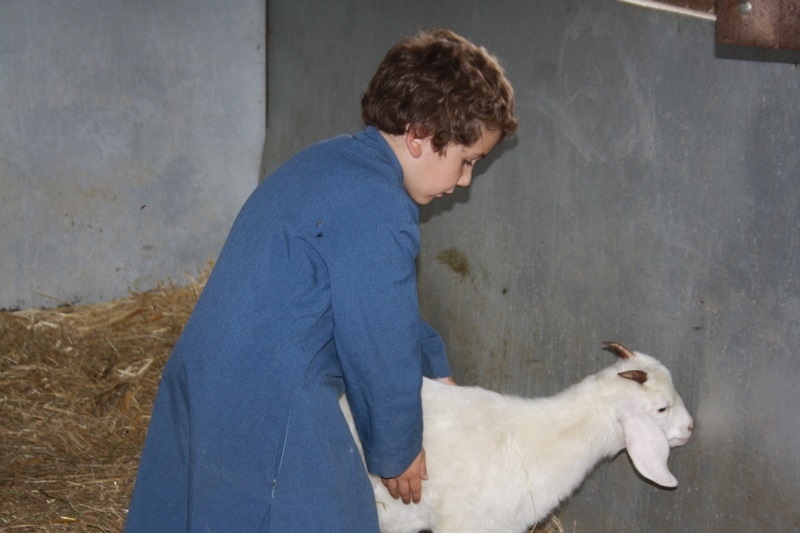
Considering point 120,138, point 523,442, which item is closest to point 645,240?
point 523,442

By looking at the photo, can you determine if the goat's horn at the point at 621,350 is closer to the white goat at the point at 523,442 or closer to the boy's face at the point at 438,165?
the white goat at the point at 523,442

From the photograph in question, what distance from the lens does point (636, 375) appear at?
3145 mm

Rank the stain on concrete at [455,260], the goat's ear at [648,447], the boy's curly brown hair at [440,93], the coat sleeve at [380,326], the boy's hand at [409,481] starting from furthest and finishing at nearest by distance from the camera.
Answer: the stain on concrete at [455,260], the goat's ear at [648,447], the boy's hand at [409,481], the boy's curly brown hair at [440,93], the coat sleeve at [380,326]

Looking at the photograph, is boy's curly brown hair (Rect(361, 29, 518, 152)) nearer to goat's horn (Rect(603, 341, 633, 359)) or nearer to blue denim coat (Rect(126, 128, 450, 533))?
blue denim coat (Rect(126, 128, 450, 533))

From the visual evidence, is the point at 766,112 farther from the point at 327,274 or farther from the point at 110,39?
the point at 110,39

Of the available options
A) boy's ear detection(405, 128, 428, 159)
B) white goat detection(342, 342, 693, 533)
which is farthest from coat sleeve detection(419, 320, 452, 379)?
boy's ear detection(405, 128, 428, 159)

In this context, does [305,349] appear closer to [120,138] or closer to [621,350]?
[621,350]

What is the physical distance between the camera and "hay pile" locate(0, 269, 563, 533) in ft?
13.4

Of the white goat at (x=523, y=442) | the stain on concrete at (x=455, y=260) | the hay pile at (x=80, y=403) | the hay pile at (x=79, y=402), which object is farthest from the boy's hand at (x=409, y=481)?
the stain on concrete at (x=455, y=260)

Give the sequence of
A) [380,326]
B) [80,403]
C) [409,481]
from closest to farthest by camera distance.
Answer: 1. [380,326]
2. [409,481]
3. [80,403]

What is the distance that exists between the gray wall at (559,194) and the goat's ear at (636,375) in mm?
172

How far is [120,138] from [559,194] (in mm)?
3585

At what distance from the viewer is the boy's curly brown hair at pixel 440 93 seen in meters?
2.38

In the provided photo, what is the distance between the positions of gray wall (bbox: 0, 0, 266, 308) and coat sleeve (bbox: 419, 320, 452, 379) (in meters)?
3.53
